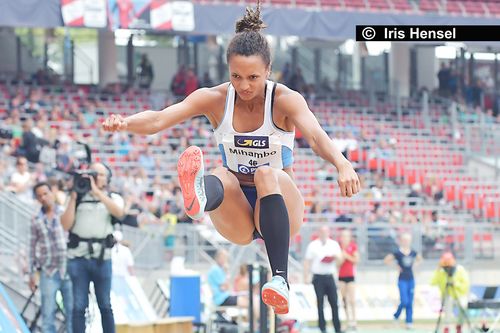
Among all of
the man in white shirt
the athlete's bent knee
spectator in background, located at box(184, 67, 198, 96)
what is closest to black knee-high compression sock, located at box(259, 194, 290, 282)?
the athlete's bent knee

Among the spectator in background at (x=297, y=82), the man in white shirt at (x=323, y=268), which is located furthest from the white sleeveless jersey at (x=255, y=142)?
the spectator in background at (x=297, y=82)

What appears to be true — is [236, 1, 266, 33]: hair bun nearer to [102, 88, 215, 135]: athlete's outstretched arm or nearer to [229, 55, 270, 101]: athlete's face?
[229, 55, 270, 101]: athlete's face

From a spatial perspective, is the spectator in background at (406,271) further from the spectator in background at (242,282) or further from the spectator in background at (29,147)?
the spectator in background at (29,147)

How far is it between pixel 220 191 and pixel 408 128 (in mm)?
19584

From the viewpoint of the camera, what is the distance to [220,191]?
6.74 meters

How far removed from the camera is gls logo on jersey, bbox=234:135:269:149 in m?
6.89

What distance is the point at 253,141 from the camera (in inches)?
271

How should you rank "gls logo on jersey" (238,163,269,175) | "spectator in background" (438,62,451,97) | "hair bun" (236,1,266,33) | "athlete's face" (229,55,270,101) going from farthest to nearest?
"spectator in background" (438,62,451,97) < "gls logo on jersey" (238,163,269,175) < "hair bun" (236,1,266,33) < "athlete's face" (229,55,270,101)

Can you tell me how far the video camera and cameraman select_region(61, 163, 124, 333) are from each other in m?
0.02

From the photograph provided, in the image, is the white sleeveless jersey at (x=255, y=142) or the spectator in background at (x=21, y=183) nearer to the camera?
the white sleeveless jersey at (x=255, y=142)

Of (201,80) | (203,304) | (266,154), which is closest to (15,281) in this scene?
(203,304)

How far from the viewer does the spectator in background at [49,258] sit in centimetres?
1088

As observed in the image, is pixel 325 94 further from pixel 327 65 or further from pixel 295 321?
pixel 295 321

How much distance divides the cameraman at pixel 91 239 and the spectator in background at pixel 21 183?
214 inches
